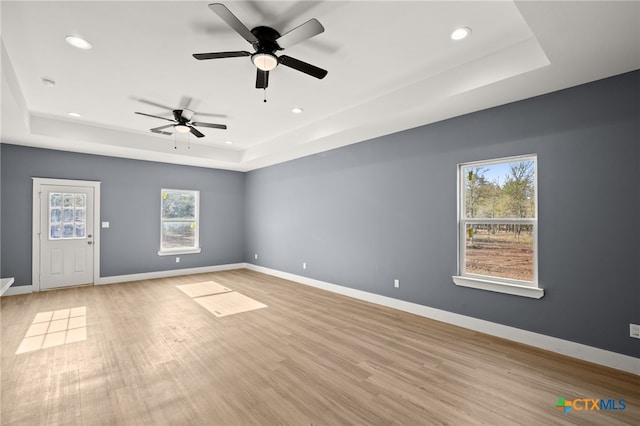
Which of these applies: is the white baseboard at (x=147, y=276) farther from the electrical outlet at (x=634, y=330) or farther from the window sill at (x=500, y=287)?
the electrical outlet at (x=634, y=330)

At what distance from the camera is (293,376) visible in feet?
8.54

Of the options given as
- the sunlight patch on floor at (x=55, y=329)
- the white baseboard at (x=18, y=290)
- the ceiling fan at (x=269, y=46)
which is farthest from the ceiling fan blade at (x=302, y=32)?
the white baseboard at (x=18, y=290)

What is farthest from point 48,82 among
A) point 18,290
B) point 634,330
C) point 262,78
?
point 634,330

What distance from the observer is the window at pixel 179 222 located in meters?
7.16

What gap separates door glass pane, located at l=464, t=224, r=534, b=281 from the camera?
338cm

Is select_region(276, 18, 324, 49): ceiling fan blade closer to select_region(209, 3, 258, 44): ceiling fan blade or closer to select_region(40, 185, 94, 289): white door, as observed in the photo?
select_region(209, 3, 258, 44): ceiling fan blade

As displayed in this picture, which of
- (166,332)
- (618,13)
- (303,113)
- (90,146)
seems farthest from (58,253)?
(618,13)

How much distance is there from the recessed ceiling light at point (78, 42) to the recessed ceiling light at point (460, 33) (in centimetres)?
338

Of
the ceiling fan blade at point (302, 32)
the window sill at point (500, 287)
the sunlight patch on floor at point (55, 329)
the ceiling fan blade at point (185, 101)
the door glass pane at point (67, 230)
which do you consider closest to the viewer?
the ceiling fan blade at point (302, 32)

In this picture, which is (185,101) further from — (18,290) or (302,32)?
(18,290)

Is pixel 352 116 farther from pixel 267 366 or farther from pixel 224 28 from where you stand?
pixel 267 366

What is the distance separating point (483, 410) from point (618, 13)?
9.28 ft

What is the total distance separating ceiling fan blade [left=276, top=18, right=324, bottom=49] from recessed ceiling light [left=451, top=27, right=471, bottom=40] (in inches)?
49.2

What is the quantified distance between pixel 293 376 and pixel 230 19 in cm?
286
